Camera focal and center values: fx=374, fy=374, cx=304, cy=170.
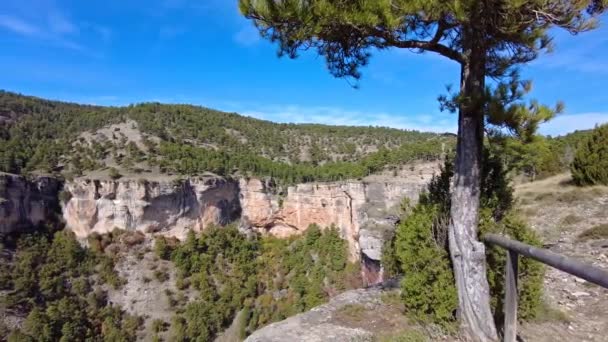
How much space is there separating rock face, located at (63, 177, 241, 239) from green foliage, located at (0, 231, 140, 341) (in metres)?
3.35

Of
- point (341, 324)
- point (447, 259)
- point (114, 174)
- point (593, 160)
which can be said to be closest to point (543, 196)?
point (593, 160)

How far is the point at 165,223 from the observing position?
46656 millimetres

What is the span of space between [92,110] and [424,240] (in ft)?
238

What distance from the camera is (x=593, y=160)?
1430 centimetres

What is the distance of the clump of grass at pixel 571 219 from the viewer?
10.4 m

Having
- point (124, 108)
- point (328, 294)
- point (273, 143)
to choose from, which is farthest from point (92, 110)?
point (328, 294)

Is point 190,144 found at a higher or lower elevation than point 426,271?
higher

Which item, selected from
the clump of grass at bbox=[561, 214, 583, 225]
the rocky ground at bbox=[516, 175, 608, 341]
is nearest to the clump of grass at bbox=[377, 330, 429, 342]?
the rocky ground at bbox=[516, 175, 608, 341]

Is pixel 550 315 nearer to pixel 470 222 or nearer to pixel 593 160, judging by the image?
pixel 470 222

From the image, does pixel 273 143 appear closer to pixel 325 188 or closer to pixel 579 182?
pixel 325 188

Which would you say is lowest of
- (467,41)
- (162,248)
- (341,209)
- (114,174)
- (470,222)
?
(162,248)

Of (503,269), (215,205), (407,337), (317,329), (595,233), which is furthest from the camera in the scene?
(215,205)

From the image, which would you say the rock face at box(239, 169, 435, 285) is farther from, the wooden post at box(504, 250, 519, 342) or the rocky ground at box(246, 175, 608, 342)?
the wooden post at box(504, 250, 519, 342)

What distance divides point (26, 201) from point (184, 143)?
2293 cm
